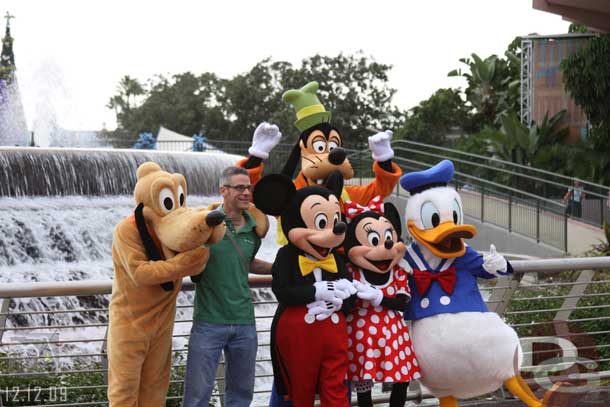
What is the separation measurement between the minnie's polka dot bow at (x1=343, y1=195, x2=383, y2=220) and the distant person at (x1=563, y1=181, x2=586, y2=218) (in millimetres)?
14264

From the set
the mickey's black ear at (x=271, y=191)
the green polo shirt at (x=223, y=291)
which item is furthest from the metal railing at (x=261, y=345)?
the mickey's black ear at (x=271, y=191)

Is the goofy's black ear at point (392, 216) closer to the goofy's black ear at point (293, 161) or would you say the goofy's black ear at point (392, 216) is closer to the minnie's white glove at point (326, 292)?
the minnie's white glove at point (326, 292)

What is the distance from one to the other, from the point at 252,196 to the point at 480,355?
156 centimetres

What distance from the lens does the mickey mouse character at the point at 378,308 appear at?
16.7ft

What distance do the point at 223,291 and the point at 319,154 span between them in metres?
1.23

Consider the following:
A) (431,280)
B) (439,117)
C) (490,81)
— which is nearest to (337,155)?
(431,280)

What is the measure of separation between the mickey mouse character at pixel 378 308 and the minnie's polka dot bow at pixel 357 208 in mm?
13

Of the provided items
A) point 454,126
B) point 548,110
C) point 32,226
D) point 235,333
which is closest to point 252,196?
point 235,333

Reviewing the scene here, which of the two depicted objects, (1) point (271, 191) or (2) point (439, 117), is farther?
(2) point (439, 117)

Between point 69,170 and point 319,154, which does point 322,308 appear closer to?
point 319,154

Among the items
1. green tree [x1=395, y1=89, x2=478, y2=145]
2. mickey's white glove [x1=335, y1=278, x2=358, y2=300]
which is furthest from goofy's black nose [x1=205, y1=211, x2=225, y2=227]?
green tree [x1=395, y1=89, x2=478, y2=145]

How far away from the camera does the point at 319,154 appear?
5816mm

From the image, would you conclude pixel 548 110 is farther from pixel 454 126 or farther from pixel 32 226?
pixel 32 226

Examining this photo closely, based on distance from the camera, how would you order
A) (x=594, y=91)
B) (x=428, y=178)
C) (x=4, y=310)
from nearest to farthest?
(x=4, y=310)
(x=428, y=178)
(x=594, y=91)
